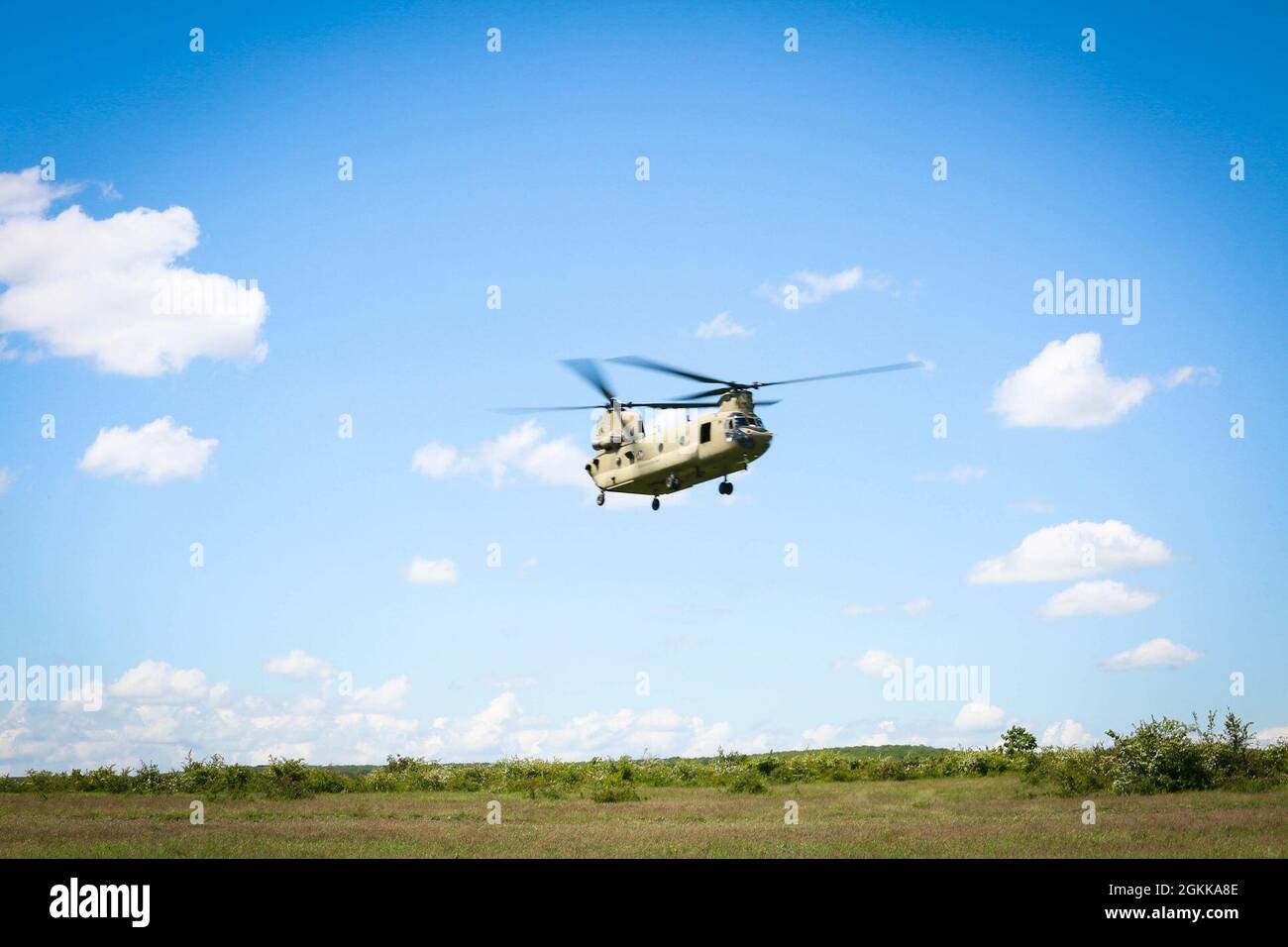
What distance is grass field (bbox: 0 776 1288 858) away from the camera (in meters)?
32.2

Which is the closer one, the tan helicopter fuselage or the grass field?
the grass field

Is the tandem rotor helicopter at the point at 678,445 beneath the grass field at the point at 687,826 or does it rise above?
above

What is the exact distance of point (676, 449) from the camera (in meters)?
40.2

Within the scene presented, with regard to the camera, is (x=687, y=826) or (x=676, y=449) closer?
(x=687, y=826)

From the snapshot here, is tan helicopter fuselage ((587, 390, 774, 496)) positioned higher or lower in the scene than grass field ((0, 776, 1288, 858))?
higher

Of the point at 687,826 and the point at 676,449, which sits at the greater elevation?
the point at 676,449

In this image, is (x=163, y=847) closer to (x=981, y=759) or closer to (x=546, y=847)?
(x=546, y=847)

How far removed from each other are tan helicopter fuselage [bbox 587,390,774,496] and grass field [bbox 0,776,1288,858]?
37.3 feet

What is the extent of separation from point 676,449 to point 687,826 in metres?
12.1

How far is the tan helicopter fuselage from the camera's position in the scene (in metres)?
A: 37.9

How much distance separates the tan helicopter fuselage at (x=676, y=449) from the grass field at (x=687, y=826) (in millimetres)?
11355

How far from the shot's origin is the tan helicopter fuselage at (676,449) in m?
37.9

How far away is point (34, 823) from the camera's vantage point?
4144cm
